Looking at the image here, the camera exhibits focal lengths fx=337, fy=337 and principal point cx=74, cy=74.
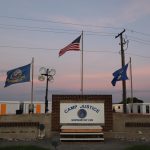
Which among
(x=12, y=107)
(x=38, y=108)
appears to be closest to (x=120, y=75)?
(x=38, y=108)

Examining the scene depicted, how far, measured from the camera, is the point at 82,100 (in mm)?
27234

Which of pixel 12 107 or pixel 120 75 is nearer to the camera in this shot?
pixel 120 75

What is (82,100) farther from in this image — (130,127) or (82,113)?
(130,127)

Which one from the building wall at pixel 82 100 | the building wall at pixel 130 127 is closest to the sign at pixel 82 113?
the building wall at pixel 82 100

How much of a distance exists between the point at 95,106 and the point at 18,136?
6.61 metres

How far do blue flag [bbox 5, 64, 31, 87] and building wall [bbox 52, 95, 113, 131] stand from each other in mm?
3570

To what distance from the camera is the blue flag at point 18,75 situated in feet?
94.8

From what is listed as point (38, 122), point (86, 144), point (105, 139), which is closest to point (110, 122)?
point (105, 139)

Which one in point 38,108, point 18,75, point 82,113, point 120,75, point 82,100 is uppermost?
point 120,75

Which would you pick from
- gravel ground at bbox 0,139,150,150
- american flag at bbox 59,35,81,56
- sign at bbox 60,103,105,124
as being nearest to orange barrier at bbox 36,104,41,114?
american flag at bbox 59,35,81,56

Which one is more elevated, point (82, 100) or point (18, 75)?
point (18, 75)

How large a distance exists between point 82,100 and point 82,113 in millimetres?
1052

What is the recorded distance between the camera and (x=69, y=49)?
29.3m

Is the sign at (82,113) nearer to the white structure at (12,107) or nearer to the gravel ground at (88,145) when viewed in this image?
the gravel ground at (88,145)
